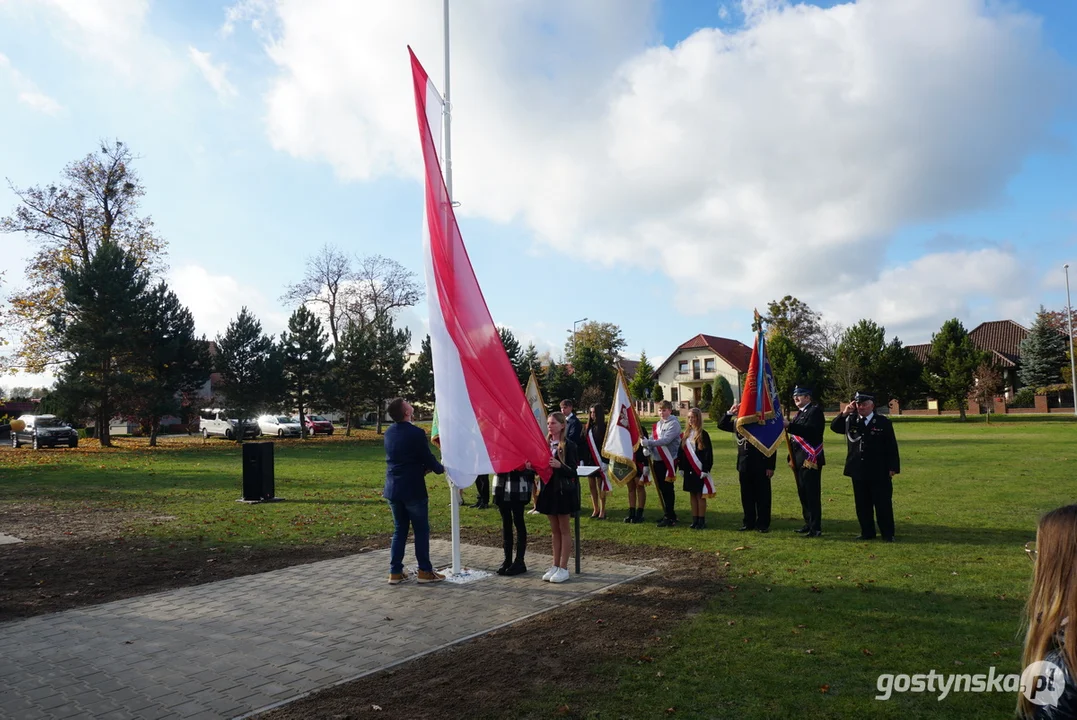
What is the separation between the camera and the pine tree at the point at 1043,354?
5878 centimetres

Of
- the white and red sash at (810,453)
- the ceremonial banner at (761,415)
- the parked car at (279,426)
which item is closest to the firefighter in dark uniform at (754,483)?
the ceremonial banner at (761,415)

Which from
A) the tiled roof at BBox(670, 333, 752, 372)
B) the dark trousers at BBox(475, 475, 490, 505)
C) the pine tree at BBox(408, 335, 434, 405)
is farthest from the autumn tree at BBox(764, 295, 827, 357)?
the dark trousers at BBox(475, 475, 490, 505)

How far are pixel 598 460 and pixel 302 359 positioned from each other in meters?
35.2

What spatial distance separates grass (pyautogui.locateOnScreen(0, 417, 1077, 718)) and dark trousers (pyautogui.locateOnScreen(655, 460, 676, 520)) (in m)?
0.38

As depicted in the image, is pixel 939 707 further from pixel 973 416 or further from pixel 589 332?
pixel 589 332

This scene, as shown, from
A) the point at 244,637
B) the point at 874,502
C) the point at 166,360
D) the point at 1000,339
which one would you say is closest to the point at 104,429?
the point at 166,360

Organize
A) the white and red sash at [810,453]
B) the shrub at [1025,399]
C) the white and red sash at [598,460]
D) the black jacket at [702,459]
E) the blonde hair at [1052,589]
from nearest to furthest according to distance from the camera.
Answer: the blonde hair at [1052,589], the white and red sash at [810,453], the black jacket at [702,459], the white and red sash at [598,460], the shrub at [1025,399]

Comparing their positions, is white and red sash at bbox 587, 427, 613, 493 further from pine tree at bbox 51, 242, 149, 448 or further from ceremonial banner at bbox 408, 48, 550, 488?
pine tree at bbox 51, 242, 149, 448

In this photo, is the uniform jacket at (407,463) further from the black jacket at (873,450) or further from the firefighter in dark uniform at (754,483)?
the black jacket at (873,450)

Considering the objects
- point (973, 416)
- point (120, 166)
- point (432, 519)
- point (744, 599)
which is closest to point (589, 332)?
point (973, 416)

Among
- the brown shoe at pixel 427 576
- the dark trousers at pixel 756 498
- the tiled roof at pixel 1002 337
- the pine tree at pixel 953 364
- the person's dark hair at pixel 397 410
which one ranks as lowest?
the brown shoe at pixel 427 576

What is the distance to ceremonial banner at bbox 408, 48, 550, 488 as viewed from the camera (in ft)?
25.6

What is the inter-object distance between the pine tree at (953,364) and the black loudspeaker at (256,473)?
51695 mm

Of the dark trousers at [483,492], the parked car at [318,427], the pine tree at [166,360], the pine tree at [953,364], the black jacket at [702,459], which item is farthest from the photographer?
the pine tree at [953,364]
